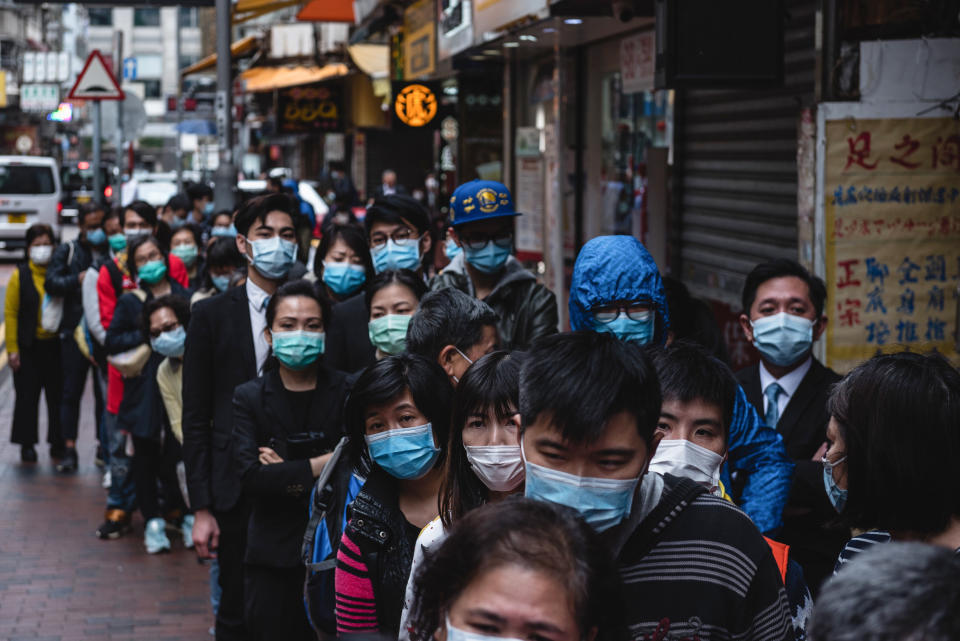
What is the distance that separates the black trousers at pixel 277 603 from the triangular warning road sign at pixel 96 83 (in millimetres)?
11528

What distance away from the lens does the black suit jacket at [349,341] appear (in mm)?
5605

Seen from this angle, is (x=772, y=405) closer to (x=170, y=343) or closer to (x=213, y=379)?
(x=213, y=379)

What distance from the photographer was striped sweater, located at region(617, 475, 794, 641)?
2.29 meters

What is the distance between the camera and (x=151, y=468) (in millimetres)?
8359

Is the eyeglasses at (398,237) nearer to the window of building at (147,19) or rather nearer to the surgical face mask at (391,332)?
the surgical face mask at (391,332)

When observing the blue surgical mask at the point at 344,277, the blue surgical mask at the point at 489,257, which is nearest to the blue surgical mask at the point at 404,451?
the blue surgical mask at the point at 489,257

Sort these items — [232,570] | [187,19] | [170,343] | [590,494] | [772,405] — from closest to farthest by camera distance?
[590,494] → [772,405] → [232,570] → [170,343] → [187,19]

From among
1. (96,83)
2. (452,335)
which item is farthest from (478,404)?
(96,83)

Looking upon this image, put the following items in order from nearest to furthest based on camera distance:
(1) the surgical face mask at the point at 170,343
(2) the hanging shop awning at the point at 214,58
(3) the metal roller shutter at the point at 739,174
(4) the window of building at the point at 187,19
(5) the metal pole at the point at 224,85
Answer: (1) the surgical face mask at the point at 170,343 → (3) the metal roller shutter at the point at 739,174 → (5) the metal pole at the point at 224,85 → (2) the hanging shop awning at the point at 214,58 → (4) the window of building at the point at 187,19

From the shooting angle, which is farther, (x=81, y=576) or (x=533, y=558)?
(x=81, y=576)

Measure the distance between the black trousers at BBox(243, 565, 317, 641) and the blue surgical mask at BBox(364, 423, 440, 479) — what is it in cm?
132

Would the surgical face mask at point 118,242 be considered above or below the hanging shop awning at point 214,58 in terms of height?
below

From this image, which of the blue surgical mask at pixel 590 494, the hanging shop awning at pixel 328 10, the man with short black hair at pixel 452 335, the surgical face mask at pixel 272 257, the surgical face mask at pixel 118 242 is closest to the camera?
the blue surgical mask at pixel 590 494

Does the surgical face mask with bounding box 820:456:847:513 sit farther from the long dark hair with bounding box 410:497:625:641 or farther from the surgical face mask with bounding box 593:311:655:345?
the long dark hair with bounding box 410:497:625:641
